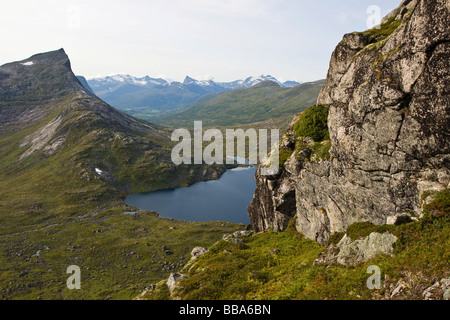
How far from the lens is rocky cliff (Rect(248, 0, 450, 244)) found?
2441 cm

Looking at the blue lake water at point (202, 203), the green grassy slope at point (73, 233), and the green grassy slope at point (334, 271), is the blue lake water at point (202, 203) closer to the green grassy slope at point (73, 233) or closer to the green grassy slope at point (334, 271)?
the green grassy slope at point (73, 233)

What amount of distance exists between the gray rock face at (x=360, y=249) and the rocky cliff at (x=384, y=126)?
4.28m

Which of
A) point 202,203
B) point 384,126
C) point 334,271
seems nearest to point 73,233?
point 202,203

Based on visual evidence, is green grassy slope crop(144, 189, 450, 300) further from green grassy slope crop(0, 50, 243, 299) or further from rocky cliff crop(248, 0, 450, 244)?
green grassy slope crop(0, 50, 243, 299)

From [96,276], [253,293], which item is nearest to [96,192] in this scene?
[96,276]

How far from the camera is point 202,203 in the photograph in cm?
17325

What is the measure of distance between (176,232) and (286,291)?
111 meters

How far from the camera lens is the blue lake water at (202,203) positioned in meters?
153

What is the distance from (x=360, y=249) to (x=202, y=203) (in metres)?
152

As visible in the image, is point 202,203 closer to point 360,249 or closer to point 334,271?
point 360,249

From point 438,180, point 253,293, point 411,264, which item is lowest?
point 253,293

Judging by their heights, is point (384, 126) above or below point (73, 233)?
above

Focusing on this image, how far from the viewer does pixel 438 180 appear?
82.5 ft
